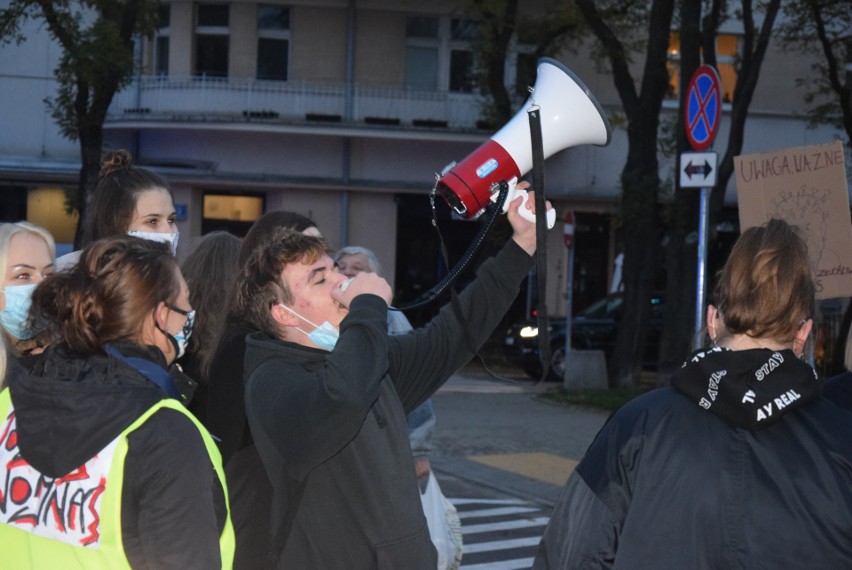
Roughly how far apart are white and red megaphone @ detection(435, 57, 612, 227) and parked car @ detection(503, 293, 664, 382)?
15.2 m

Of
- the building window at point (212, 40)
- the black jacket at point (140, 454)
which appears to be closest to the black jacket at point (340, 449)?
the black jacket at point (140, 454)

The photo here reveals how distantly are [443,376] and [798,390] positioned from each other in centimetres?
118

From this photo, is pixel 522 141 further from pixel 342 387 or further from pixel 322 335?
pixel 342 387

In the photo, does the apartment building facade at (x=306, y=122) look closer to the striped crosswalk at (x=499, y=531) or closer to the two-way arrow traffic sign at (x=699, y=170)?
the striped crosswalk at (x=499, y=531)

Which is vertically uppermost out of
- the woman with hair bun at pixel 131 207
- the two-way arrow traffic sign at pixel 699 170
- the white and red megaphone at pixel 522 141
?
the two-way arrow traffic sign at pixel 699 170

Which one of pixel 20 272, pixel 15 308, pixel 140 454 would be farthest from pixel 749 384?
pixel 20 272

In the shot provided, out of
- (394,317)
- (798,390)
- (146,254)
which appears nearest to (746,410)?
(798,390)

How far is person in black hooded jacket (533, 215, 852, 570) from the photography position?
2.52 m

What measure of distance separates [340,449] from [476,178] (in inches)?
33.1

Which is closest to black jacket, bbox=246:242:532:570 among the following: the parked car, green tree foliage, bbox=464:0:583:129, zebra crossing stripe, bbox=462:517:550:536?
zebra crossing stripe, bbox=462:517:550:536

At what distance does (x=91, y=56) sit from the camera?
14.8m

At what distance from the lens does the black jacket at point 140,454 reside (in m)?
2.40

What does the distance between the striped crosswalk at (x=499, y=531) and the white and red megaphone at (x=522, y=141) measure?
496 centimetres

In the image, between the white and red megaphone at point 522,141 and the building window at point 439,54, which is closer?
the white and red megaphone at point 522,141
